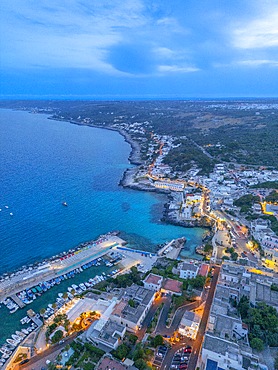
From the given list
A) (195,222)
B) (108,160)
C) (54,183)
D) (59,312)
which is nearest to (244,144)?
(108,160)

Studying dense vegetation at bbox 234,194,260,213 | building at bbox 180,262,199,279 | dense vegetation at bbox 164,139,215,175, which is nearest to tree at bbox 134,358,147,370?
building at bbox 180,262,199,279

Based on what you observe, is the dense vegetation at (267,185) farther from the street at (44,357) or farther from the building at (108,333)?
the street at (44,357)

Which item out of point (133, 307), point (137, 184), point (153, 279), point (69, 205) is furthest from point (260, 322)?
point (137, 184)

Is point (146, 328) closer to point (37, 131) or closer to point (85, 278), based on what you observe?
point (85, 278)

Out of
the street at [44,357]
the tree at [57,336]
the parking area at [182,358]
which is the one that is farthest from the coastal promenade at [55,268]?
the parking area at [182,358]

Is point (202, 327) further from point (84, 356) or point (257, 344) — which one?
point (84, 356)
